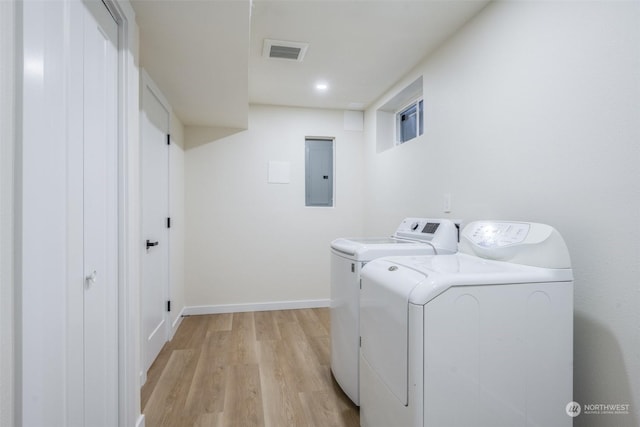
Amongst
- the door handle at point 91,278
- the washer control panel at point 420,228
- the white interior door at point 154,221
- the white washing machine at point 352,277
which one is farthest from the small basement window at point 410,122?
the door handle at point 91,278

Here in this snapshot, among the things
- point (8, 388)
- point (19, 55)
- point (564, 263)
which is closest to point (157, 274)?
point (8, 388)

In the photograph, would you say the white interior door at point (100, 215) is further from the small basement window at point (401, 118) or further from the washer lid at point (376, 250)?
the small basement window at point (401, 118)

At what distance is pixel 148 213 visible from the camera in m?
2.18

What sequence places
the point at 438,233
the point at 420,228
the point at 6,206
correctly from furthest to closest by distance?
the point at 420,228 < the point at 438,233 < the point at 6,206

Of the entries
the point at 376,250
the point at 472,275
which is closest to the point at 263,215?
the point at 376,250

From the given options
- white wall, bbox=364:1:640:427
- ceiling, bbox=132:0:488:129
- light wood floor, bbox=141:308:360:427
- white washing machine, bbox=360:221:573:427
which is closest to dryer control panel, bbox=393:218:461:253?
white wall, bbox=364:1:640:427

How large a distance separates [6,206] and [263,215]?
112 inches

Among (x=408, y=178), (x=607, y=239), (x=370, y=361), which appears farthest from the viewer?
(x=408, y=178)

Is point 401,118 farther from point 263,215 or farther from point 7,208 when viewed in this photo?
point 7,208

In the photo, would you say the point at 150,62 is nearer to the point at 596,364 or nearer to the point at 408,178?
the point at 408,178

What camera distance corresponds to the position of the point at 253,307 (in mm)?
3496

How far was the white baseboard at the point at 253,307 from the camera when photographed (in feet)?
11.0

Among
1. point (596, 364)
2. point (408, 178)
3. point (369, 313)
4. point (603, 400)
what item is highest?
point (408, 178)

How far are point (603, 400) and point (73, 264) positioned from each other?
6.65 feet
